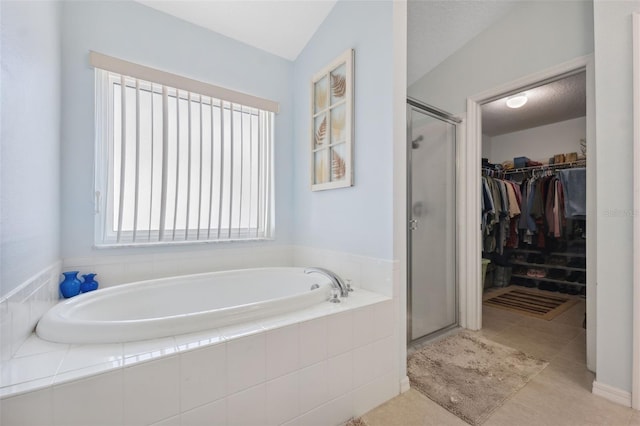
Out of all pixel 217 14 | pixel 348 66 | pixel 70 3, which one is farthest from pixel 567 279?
pixel 70 3

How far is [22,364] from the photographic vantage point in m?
0.82

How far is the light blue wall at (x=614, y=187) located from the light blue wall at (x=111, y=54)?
7.08 feet

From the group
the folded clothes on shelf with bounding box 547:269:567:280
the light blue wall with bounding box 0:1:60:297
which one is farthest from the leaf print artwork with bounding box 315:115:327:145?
the folded clothes on shelf with bounding box 547:269:567:280

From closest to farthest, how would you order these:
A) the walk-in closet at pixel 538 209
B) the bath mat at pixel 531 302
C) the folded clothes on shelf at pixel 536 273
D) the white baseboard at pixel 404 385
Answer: the white baseboard at pixel 404 385
the bath mat at pixel 531 302
the walk-in closet at pixel 538 209
the folded clothes on shelf at pixel 536 273

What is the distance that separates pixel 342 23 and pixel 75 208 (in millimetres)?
2046

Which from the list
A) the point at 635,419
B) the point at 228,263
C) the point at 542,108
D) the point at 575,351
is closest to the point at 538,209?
the point at 542,108

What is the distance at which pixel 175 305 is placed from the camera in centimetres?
168

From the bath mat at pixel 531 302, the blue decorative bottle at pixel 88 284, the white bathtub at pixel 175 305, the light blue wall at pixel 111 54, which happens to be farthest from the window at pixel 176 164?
the bath mat at pixel 531 302

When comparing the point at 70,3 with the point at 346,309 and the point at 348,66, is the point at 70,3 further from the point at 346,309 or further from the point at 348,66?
the point at 346,309

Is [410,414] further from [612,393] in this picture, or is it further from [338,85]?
[338,85]

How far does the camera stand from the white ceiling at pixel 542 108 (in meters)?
2.93

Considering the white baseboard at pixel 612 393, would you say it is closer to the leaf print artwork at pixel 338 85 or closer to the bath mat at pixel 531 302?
the bath mat at pixel 531 302

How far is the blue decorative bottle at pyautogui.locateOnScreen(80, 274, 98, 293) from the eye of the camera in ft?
5.10

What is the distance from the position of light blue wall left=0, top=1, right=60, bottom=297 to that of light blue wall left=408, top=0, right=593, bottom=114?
8.39ft
